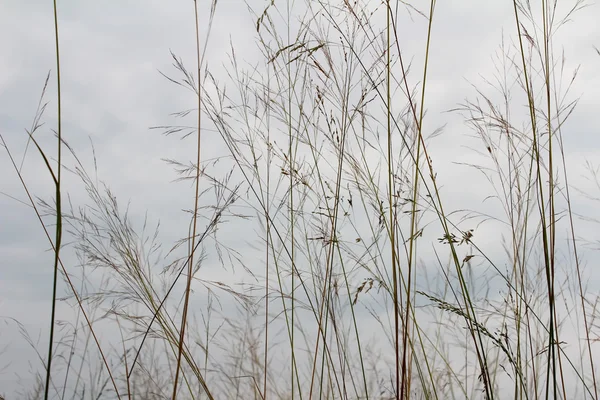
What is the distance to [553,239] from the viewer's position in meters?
1.49

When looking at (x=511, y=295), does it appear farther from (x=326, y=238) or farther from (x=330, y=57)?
(x=330, y=57)

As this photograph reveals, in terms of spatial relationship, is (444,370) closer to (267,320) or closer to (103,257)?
(267,320)

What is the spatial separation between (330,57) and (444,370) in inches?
51.4

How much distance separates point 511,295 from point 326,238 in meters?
0.62

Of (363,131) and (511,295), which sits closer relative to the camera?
(511,295)

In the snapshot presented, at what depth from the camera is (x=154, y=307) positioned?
1902 mm

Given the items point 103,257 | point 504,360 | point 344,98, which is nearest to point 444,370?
point 504,360

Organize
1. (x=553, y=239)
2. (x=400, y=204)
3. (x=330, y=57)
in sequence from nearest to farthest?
(x=553, y=239)
(x=400, y=204)
(x=330, y=57)

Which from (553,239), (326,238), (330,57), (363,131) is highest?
(330,57)

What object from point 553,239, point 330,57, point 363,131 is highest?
point 330,57

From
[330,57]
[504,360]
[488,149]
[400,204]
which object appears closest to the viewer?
[400,204]

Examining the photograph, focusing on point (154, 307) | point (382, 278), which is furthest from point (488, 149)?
point (154, 307)

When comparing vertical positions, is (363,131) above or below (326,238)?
above

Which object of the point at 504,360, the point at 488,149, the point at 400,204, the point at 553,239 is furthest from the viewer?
the point at 504,360
